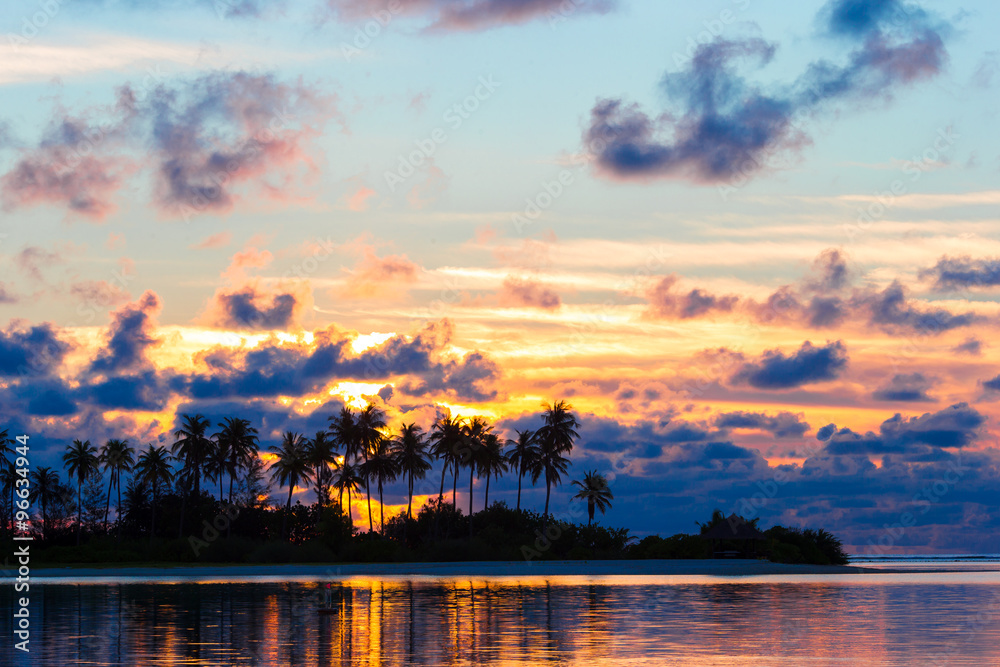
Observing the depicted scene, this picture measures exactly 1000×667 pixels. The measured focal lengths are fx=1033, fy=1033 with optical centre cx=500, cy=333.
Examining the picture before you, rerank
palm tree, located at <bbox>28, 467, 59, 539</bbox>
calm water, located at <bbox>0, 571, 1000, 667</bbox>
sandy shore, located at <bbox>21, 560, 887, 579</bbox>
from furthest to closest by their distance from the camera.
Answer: palm tree, located at <bbox>28, 467, 59, 539</bbox>, sandy shore, located at <bbox>21, 560, 887, 579</bbox>, calm water, located at <bbox>0, 571, 1000, 667</bbox>

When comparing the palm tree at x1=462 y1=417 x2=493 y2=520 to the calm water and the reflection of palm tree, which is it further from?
the calm water

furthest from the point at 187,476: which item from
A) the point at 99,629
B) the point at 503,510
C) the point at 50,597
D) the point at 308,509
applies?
the point at 99,629

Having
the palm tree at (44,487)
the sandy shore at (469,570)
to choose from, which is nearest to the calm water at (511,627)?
the sandy shore at (469,570)

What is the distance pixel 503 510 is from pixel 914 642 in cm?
8901

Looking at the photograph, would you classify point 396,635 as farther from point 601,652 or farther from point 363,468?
point 363,468

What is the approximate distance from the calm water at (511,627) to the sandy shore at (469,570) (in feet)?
77.9

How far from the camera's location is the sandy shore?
79250 millimetres

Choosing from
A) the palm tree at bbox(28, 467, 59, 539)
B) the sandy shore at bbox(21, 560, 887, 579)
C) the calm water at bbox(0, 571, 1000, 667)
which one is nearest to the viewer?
the calm water at bbox(0, 571, 1000, 667)

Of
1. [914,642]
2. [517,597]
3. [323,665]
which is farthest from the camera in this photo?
[517,597]

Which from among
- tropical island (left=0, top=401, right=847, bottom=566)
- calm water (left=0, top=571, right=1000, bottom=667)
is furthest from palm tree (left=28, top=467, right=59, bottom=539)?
calm water (left=0, top=571, right=1000, bottom=667)

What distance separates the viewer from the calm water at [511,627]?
24.9 m

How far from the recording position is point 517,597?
Answer: 4834 cm

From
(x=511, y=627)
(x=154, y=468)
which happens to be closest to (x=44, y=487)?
(x=154, y=468)

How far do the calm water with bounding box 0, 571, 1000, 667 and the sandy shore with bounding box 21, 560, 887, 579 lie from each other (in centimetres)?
2373
